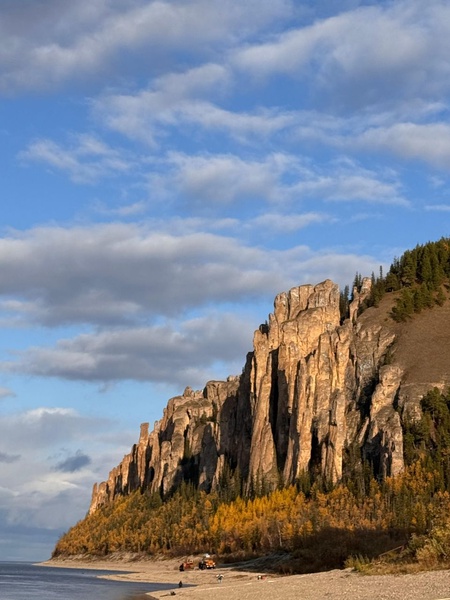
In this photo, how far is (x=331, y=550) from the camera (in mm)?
109312

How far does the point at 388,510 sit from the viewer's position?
526ft

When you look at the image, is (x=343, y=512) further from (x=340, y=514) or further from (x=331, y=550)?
(x=331, y=550)

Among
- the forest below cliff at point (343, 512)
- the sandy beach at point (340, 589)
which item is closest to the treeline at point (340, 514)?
the forest below cliff at point (343, 512)

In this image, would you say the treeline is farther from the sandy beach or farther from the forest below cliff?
the sandy beach

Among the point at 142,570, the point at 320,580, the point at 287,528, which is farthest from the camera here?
the point at 142,570

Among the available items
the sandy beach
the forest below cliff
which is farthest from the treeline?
the sandy beach

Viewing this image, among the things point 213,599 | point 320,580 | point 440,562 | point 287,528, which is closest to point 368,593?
point 440,562

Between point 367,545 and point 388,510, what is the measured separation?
51440mm

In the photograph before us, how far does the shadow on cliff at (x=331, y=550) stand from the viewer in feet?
348

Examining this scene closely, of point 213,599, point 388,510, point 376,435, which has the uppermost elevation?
point 376,435

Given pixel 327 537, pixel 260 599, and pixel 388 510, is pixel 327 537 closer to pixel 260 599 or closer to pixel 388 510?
pixel 388 510

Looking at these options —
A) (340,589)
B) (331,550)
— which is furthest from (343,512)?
(340,589)

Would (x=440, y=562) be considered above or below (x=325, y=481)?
below

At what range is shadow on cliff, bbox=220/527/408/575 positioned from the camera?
106000 millimetres
